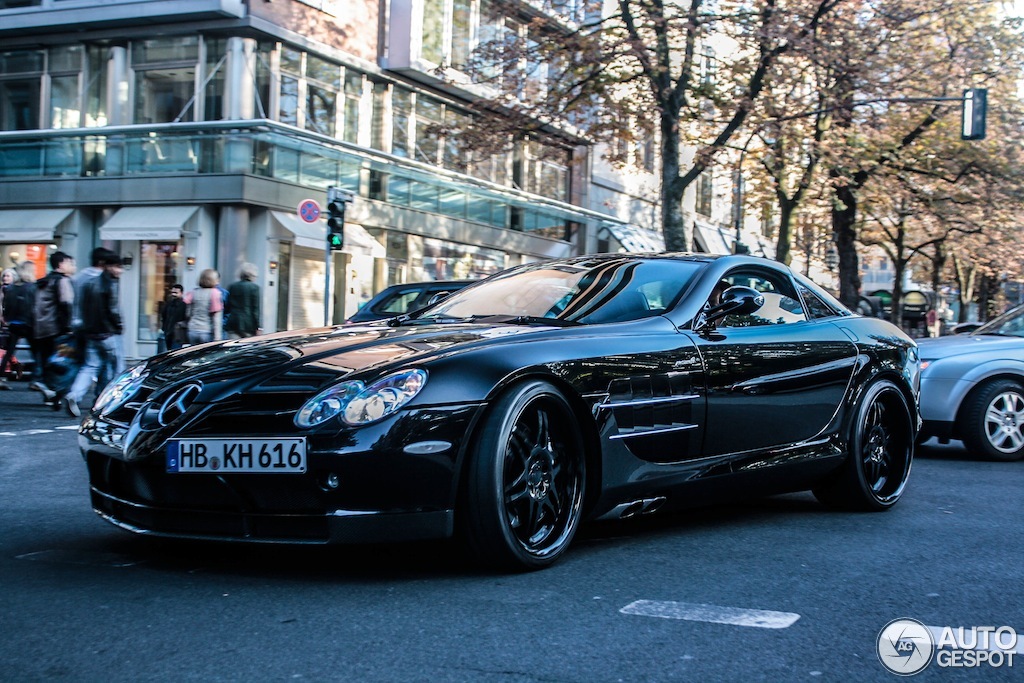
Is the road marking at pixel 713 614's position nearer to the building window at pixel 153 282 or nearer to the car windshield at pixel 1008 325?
the car windshield at pixel 1008 325

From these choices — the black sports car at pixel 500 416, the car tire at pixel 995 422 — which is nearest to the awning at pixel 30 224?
the car tire at pixel 995 422

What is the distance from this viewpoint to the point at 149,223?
23891 mm

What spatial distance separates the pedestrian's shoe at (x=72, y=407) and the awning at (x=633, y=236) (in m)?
26.1

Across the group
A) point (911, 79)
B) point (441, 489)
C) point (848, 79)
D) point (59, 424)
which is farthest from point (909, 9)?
point (441, 489)

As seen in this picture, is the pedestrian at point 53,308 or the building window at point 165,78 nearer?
the pedestrian at point 53,308

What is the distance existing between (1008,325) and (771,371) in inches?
236

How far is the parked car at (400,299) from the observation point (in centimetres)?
1266

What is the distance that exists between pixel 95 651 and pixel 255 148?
69.3 ft

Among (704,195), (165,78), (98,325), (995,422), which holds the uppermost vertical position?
(704,195)

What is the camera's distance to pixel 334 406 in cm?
407

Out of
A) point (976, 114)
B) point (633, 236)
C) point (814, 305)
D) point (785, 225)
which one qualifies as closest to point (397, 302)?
point (814, 305)

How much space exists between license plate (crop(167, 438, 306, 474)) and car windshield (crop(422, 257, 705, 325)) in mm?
1517

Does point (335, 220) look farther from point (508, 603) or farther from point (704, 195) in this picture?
A: point (704, 195)

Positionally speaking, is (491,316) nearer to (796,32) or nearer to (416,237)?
(796,32)
